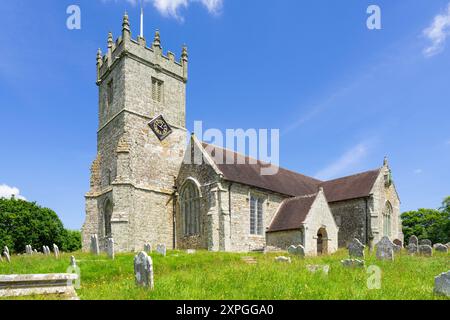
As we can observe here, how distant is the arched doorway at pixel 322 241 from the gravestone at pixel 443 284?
16.1m

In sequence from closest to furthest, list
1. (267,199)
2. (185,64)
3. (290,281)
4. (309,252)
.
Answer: (290,281), (309,252), (267,199), (185,64)

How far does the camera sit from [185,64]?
31.9 metres

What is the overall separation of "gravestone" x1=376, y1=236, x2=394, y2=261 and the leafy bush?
36721 millimetres

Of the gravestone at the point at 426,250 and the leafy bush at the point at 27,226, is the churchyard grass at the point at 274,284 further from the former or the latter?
the leafy bush at the point at 27,226

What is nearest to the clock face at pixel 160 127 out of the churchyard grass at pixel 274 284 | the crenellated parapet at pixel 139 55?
the crenellated parapet at pixel 139 55

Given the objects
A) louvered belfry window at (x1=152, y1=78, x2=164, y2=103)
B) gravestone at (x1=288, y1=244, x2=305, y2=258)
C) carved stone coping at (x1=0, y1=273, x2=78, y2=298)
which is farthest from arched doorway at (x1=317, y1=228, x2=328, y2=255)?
carved stone coping at (x1=0, y1=273, x2=78, y2=298)

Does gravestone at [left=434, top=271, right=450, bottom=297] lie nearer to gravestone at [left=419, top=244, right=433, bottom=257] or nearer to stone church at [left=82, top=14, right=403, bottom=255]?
gravestone at [left=419, top=244, right=433, bottom=257]

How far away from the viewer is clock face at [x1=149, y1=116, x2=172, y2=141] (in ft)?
93.1

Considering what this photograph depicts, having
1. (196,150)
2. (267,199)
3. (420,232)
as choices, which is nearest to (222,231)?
(267,199)

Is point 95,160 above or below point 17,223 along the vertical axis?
above

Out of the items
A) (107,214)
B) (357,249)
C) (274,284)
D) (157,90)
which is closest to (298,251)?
(357,249)

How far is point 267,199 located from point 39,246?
29.0 m
